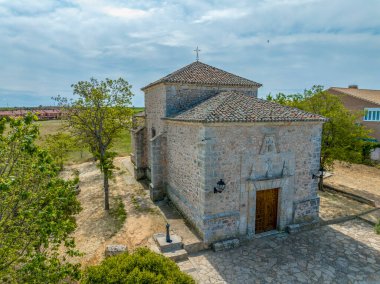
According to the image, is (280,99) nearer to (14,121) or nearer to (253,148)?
(253,148)

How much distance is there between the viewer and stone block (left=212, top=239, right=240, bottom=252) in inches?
381

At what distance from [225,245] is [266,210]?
254 cm

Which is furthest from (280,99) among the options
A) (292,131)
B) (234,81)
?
(292,131)

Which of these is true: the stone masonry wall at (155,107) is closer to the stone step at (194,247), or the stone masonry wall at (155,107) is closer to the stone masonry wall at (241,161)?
the stone masonry wall at (241,161)

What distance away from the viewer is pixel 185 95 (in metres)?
14.0

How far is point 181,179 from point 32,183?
7215 millimetres

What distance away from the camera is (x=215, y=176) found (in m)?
9.70

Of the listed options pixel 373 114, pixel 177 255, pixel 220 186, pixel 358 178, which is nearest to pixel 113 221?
pixel 177 255

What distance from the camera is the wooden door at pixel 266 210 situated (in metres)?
10.9

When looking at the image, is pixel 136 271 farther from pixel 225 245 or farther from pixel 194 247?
pixel 225 245

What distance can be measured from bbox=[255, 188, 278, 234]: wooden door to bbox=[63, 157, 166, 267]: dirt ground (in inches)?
167

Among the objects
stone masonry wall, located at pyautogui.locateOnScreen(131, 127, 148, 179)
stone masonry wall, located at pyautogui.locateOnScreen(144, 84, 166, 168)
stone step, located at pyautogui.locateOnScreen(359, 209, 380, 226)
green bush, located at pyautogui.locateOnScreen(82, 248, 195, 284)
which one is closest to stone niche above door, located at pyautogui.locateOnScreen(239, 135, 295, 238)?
stone step, located at pyautogui.locateOnScreen(359, 209, 380, 226)

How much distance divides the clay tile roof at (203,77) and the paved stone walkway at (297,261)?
8.44 m

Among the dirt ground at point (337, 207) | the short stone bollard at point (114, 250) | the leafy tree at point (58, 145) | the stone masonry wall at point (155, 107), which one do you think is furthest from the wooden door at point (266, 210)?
the leafy tree at point (58, 145)
